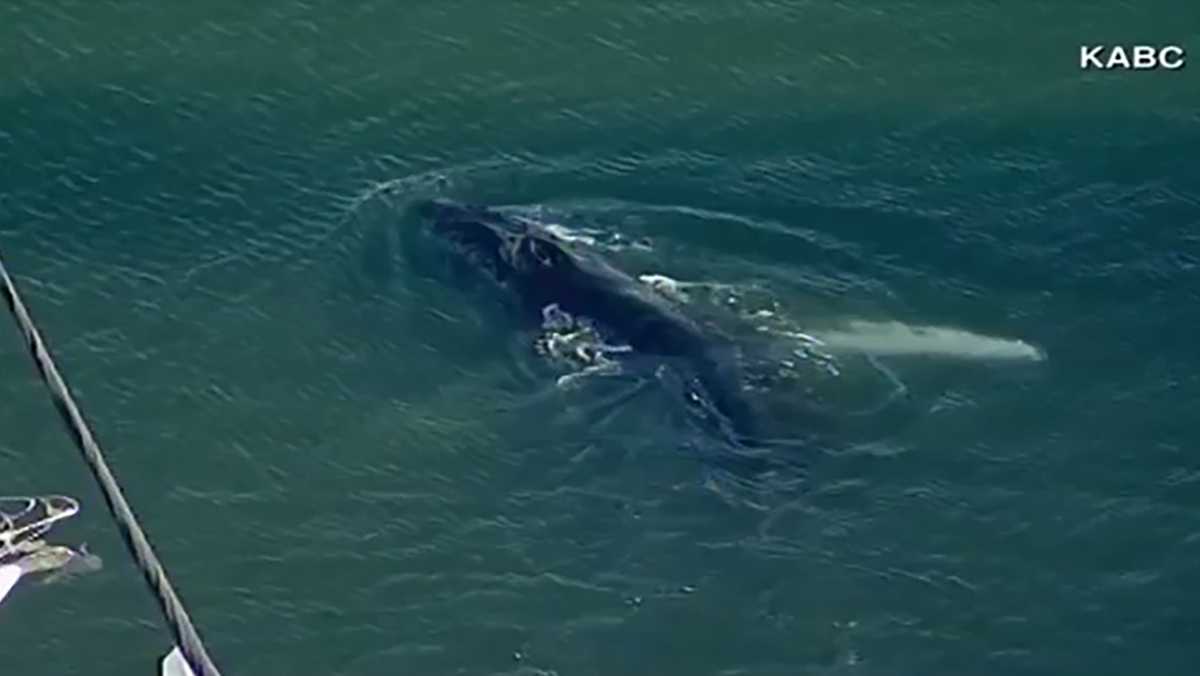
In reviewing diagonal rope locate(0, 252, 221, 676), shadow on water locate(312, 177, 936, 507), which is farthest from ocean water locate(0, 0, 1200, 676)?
diagonal rope locate(0, 252, 221, 676)

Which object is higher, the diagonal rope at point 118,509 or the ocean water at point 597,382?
the ocean water at point 597,382

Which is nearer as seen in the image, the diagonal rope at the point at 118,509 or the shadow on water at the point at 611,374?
the diagonal rope at the point at 118,509

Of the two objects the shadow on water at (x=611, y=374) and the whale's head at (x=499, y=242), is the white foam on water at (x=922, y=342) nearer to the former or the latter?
the shadow on water at (x=611, y=374)

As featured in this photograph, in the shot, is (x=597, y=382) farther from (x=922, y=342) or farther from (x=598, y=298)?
(x=922, y=342)

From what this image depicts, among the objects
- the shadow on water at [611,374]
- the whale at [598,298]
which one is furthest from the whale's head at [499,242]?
the shadow on water at [611,374]

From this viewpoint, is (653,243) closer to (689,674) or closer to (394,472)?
(394,472)

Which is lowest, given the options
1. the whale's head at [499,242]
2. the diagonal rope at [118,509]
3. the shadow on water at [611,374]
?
the diagonal rope at [118,509]

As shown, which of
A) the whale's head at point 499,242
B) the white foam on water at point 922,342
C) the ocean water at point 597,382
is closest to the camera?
the ocean water at point 597,382
